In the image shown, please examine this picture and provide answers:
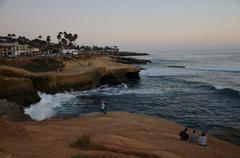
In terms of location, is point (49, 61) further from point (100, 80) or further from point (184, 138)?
point (184, 138)

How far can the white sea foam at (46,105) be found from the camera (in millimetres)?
30739

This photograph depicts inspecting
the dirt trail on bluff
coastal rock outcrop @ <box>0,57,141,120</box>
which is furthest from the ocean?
the dirt trail on bluff

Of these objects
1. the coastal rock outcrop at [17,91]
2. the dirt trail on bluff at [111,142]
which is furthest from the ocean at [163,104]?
the dirt trail on bluff at [111,142]

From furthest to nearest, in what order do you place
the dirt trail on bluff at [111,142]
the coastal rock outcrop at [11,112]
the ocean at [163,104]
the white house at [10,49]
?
the white house at [10,49], the ocean at [163,104], the coastal rock outcrop at [11,112], the dirt trail on bluff at [111,142]

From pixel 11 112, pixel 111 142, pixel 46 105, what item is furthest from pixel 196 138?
pixel 46 105

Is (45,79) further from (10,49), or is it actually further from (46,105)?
(10,49)

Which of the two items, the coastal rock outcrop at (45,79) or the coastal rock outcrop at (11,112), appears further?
the coastal rock outcrop at (45,79)

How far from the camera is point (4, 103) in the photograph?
80.4ft

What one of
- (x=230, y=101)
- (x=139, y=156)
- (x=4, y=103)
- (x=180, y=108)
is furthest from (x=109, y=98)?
(x=139, y=156)

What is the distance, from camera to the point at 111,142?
1437cm

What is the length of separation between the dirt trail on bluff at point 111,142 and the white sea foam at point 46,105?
1058cm

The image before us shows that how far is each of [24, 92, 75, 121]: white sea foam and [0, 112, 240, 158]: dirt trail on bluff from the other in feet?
34.7

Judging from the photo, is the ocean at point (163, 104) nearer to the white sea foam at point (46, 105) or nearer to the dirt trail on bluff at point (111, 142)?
the white sea foam at point (46, 105)

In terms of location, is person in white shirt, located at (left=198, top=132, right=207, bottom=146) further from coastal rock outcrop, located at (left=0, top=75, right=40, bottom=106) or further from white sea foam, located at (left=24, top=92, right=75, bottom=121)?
coastal rock outcrop, located at (left=0, top=75, right=40, bottom=106)
